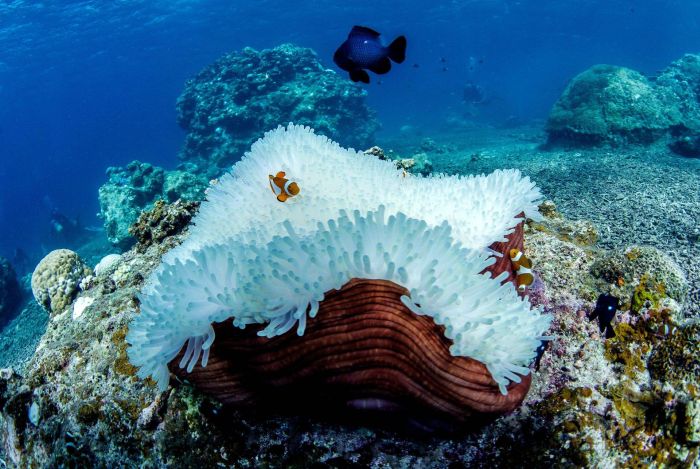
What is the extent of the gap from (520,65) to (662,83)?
11038 centimetres

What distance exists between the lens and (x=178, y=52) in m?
55.2

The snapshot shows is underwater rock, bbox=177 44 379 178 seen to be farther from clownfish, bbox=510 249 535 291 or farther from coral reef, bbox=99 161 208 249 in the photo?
clownfish, bbox=510 249 535 291

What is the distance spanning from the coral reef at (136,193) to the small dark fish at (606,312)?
10.7 metres

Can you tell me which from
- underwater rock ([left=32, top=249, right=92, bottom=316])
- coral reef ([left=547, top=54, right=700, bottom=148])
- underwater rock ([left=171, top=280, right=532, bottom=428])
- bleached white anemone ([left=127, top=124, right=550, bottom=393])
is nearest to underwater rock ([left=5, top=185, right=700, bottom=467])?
underwater rock ([left=171, top=280, right=532, bottom=428])

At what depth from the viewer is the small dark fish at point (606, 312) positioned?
5.94 feet

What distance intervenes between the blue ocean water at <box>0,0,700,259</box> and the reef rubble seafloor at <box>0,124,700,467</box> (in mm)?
20679

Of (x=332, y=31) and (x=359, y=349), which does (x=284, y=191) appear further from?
(x=332, y=31)

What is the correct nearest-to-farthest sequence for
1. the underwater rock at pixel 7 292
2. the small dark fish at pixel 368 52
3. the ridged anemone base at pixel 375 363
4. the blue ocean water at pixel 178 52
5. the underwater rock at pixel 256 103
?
the ridged anemone base at pixel 375 363 → the small dark fish at pixel 368 52 → the underwater rock at pixel 7 292 → the underwater rock at pixel 256 103 → the blue ocean water at pixel 178 52

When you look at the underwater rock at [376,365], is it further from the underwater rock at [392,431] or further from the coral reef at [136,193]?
the coral reef at [136,193]

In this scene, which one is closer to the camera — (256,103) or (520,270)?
(520,270)

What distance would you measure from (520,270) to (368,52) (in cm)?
191

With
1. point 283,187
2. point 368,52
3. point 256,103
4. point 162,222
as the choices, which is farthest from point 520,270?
point 256,103

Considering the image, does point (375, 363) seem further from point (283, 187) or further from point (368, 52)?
point (368, 52)

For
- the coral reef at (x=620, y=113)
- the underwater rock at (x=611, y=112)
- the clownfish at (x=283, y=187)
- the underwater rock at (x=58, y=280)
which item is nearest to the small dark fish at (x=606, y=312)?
the clownfish at (x=283, y=187)
